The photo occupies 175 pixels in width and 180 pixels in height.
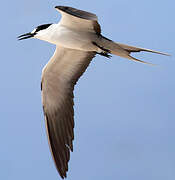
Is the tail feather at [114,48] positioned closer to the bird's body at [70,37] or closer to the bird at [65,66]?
the bird at [65,66]

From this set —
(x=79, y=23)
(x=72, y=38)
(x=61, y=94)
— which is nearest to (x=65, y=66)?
(x=61, y=94)

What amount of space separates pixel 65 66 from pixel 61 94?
2.03 feet

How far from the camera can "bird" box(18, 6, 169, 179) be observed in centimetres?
760

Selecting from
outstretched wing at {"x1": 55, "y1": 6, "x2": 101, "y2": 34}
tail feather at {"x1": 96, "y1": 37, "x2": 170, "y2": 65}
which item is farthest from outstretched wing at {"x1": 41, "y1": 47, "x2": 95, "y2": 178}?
tail feather at {"x1": 96, "y1": 37, "x2": 170, "y2": 65}

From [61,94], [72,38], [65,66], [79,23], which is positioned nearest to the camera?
[79,23]

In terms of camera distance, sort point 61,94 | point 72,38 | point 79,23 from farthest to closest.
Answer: point 61,94 → point 72,38 → point 79,23

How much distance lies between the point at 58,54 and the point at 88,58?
710 millimetres

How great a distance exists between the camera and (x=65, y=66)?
349 inches

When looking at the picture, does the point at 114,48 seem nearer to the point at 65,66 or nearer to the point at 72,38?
the point at 72,38

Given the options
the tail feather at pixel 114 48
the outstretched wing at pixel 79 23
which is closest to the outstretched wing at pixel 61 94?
the outstretched wing at pixel 79 23

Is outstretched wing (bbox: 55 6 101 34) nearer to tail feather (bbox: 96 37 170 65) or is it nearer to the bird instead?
the bird

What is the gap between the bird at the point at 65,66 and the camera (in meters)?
7.60

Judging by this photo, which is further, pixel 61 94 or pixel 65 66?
pixel 61 94

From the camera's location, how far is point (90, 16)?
657cm
